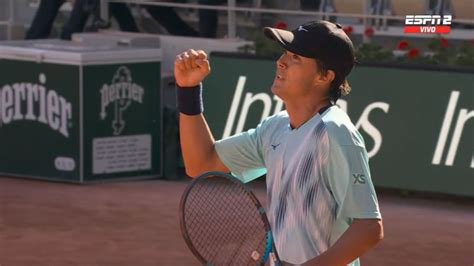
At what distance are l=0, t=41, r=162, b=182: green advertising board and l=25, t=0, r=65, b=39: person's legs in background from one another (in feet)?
9.60

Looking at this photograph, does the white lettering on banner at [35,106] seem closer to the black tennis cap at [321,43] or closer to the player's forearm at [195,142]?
the player's forearm at [195,142]

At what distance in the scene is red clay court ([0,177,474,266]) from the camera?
8.61m

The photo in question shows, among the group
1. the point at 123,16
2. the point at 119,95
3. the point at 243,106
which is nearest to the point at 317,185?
the point at 243,106

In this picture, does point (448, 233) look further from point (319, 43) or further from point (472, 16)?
point (319, 43)

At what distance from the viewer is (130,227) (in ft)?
31.6

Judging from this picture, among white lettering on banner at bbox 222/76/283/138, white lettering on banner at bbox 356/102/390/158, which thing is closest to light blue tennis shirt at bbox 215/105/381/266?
white lettering on banner at bbox 356/102/390/158

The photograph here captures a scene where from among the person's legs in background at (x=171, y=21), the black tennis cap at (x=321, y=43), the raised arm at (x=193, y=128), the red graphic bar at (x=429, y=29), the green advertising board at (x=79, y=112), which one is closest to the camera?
the black tennis cap at (x=321, y=43)

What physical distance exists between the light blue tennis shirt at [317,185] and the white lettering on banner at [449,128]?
6.52 meters

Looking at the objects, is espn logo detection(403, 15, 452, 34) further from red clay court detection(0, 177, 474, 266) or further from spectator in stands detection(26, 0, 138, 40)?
spectator in stands detection(26, 0, 138, 40)

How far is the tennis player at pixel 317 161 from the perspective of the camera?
12.1 feet

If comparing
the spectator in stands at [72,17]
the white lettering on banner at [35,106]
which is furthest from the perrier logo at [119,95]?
the spectator in stands at [72,17]

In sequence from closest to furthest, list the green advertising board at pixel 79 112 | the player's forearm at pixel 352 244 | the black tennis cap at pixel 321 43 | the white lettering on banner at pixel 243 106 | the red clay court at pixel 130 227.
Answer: the player's forearm at pixel 352 244, the black tennis cap at pixel 321 43, the red clay court at pixel 130 227, the white lettering on banner at pixel 243 106, the green advertising board at pixel 79 112

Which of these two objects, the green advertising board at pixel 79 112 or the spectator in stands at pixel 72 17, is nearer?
the green advertising board at pixel 79 112

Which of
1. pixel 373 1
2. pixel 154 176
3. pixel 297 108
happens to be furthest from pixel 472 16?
pixel 297 108
